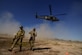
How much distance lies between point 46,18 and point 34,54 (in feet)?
43.0

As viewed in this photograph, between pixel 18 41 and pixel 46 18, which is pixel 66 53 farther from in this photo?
pixel 46 18

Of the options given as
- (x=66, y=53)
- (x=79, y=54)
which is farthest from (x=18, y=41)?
(x=79, y=54)

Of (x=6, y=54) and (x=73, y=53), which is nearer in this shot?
(x=6, y=54)

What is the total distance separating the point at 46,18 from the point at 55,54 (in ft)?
41.8

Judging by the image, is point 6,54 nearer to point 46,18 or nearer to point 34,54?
point 34,54

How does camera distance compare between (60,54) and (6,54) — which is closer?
(6,54)

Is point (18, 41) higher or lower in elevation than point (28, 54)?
higher

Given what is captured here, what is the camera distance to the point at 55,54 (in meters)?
9.42

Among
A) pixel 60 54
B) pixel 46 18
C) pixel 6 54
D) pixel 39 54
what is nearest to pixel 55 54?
pixel 60 54

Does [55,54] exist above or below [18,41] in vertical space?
below

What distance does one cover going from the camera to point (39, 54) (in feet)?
30.0

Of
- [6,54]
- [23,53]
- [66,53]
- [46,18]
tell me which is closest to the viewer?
[6,54]

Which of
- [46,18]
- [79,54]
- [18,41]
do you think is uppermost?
[46,18]

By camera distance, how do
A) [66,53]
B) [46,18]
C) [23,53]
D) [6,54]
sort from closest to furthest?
[6,54]
[23,53]
[66,53]
[46,18]
